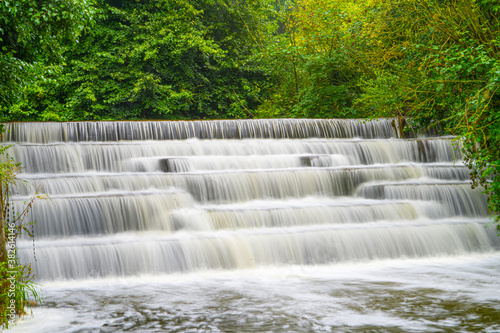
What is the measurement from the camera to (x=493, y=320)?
586 cm

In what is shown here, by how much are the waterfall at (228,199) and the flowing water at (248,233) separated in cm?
3

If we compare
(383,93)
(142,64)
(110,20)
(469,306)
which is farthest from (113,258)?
(110,20)

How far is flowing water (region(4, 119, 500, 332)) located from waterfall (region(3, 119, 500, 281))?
0.03 meters

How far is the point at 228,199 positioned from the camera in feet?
40.8

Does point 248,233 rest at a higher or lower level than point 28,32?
lower

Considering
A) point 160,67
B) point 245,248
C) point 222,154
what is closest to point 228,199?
point 245,248

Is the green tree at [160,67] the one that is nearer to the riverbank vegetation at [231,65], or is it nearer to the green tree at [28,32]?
the riverbank vegetation at [231,65]

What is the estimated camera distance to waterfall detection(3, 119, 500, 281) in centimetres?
951

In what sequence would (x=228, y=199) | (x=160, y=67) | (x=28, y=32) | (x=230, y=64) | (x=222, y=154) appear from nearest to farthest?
(x=28, y=32) → (x=228, y=199) → (x=222, y=154) → (x=160, y=67) → (x=230, y=64)

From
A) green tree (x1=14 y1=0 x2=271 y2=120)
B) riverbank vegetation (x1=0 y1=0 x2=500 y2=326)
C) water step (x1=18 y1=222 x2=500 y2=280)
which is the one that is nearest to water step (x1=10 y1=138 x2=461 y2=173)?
riverbank vegetation (x1=0 y1=0 x2=500 y2=326)

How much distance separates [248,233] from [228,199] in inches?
88.6

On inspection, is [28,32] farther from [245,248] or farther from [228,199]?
[228,199]

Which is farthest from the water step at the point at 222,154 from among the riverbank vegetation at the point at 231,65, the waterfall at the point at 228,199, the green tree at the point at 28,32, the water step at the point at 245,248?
the green tree at the point at 28,32

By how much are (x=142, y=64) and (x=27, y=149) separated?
39.2 feet
